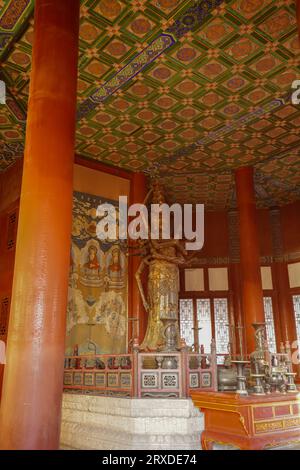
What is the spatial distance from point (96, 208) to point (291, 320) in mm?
5956

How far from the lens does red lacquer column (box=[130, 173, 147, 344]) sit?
8688 millimetres

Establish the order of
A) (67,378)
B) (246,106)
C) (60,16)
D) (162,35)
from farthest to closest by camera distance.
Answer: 1. (246,106)
2. (67,378)
3. (162,35)
4. (60,16)

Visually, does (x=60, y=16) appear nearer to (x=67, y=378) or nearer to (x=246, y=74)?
(x=246, y=74)

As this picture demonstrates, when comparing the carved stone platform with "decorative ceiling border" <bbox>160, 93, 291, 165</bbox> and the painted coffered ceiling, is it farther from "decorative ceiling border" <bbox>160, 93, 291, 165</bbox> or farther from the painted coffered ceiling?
"decorative ceiling border" <bbox>160, 93, 291, 165</bbox>

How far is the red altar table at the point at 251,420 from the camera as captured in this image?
408 centimetres

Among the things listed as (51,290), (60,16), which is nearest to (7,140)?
(60,16)

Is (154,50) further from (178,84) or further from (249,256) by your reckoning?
(249,256)

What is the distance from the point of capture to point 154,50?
605 cm

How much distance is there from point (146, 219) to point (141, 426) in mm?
5033

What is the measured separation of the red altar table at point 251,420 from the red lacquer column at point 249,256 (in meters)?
3.86

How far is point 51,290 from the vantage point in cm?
345

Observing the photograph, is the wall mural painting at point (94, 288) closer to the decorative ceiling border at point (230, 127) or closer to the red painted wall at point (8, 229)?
the red painted wall at point (8, 229)

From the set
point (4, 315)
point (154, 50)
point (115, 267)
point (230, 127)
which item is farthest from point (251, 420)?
point (230, 127)

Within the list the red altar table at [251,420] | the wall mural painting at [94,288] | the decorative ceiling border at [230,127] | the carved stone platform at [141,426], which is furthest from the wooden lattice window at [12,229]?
the red altar table at [251,420]
